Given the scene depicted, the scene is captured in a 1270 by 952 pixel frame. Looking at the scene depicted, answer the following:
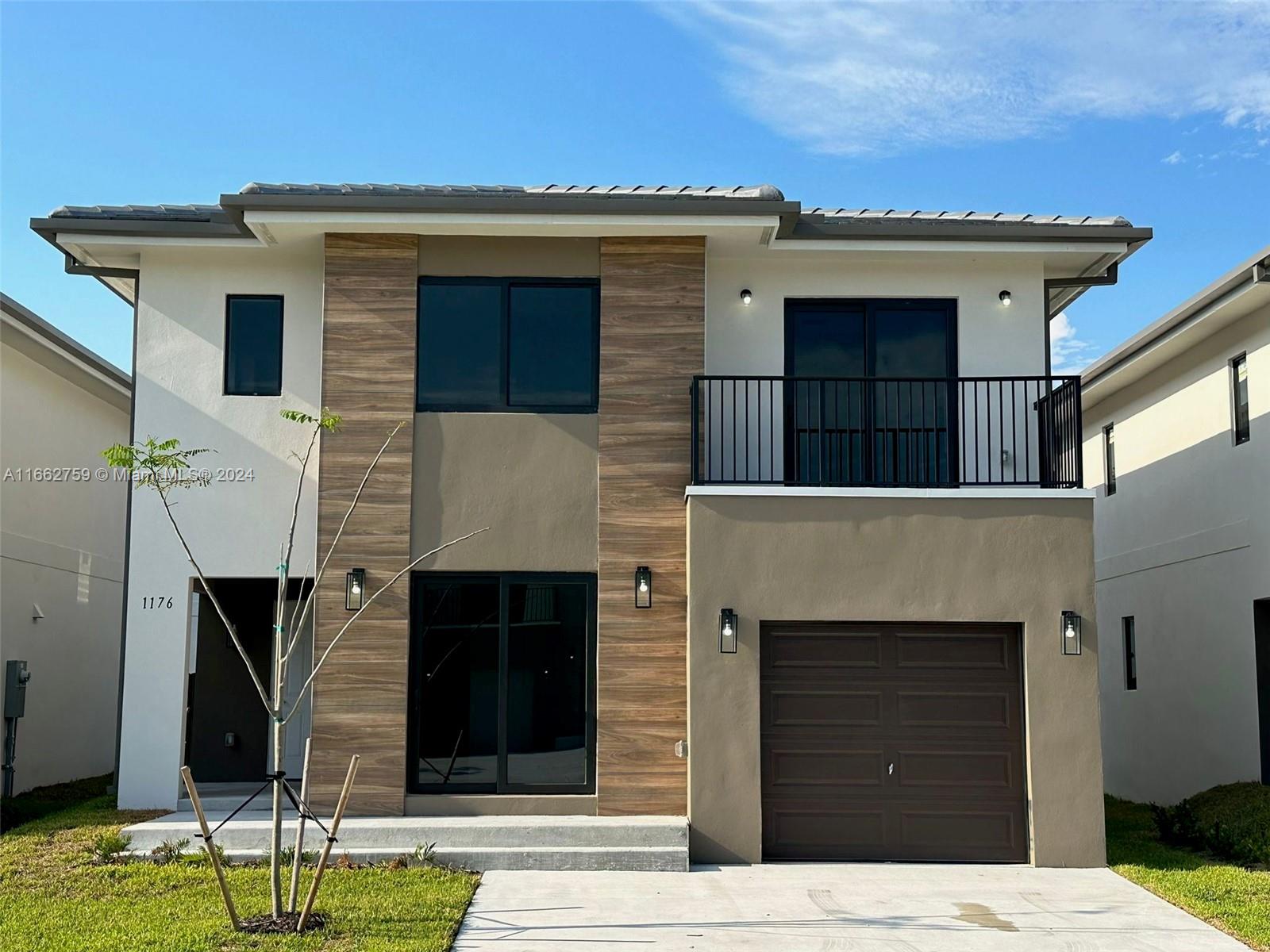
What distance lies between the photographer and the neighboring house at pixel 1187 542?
13945mm

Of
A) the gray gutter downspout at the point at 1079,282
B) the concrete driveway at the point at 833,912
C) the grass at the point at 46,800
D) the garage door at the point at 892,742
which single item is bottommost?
the concrete driveway at the point at 833,912

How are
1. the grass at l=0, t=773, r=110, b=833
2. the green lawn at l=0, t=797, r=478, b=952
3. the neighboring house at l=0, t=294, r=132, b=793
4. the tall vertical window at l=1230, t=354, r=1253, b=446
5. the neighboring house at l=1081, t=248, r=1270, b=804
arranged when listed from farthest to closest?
the neighboring house at l=0, t=294, r=132, b=793, the tall vertical window at l=1230, t=354, r=1253, b=446, the neighboring house at l=1081, t=248, r=1270, b=804, the grass at l=0, t=773, r=110, b=833, the green lawn at l=0, t=797, r=478, b=952

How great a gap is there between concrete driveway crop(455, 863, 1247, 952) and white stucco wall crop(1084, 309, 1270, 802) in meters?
4.58

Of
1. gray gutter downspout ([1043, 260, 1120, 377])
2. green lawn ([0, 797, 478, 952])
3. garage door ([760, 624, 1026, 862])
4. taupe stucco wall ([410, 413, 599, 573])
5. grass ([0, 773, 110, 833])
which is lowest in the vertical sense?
green lawn ([0, 797, 478, 952])

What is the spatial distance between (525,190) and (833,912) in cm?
753

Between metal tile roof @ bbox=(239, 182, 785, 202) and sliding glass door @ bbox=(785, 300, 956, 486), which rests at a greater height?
metal tile roof @ bbox=(239, 182, 785, 202)

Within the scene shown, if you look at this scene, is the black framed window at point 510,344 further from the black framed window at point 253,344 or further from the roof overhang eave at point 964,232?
the roof overhang eave at point 964,232

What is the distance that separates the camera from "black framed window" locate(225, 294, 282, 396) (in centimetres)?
1295

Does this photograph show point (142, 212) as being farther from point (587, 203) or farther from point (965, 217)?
point (965, 217)

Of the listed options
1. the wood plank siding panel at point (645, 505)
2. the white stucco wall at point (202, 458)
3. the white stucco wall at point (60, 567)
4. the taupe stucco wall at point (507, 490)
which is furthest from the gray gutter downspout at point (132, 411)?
the wood plank siding panel at point (645, 505)

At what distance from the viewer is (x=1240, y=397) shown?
577 inches

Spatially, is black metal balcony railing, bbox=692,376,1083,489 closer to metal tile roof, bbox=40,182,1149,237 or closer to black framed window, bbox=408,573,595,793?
metal tile roof, bbox=40,182,1149,237

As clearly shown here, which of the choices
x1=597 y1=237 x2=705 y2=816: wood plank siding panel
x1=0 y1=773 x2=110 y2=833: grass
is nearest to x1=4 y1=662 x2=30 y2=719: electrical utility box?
x1=0 y1=773 x2=110 y2=833: grass

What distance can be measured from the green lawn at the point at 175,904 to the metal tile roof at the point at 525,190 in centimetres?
617
